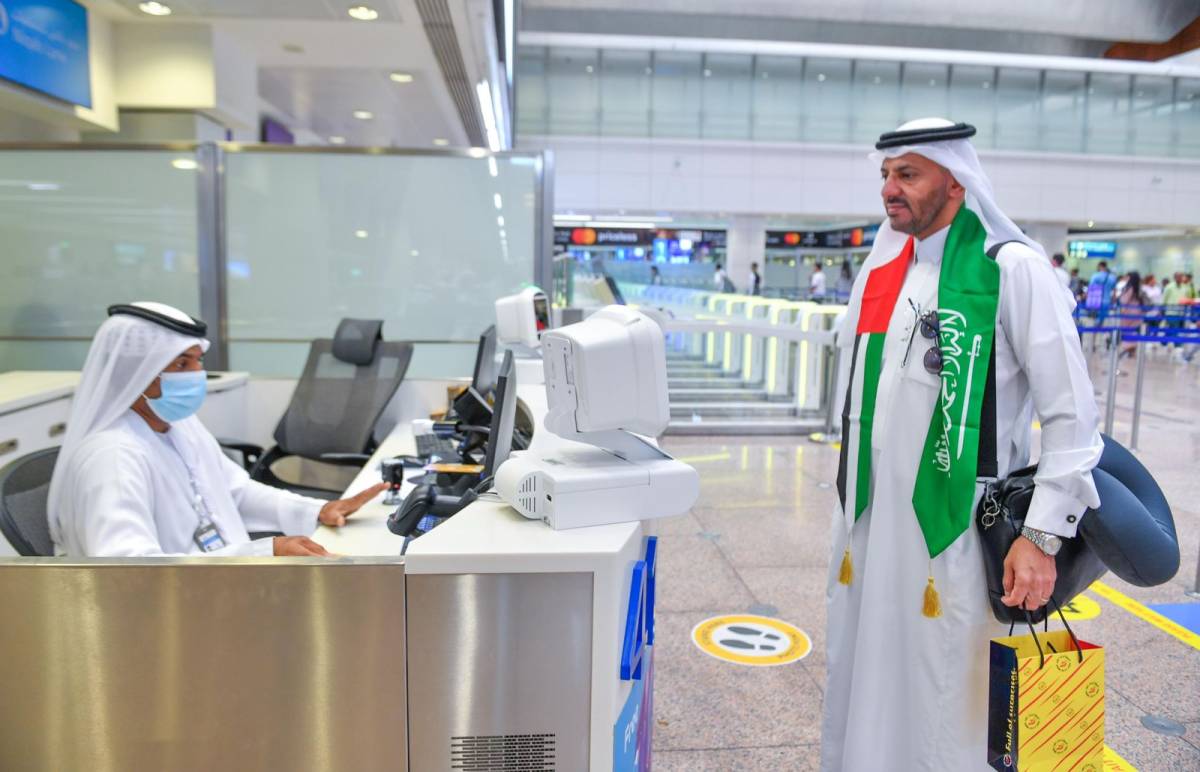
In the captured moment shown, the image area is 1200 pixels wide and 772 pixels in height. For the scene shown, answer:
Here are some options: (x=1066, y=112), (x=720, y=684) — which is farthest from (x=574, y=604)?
(x=1066, y=112)

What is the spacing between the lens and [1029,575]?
5.60 ft

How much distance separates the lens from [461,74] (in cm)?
730

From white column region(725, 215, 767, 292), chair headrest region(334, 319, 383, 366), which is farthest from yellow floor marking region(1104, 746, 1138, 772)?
white column region(725, 215, 767, 292)

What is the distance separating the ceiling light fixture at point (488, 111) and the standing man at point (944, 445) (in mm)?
4828

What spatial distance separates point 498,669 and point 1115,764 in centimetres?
208

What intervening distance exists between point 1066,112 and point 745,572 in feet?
57.4

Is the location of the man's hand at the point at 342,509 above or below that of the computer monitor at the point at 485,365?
below

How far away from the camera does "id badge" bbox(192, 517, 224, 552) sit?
7.18ft

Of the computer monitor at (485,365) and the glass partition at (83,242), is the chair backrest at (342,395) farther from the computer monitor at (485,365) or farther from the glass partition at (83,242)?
the glass partition at (83,242)

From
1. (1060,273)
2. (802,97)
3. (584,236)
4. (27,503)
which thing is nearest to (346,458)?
(27,503)

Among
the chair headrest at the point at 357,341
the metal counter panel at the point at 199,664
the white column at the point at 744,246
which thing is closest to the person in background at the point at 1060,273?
the metal counter panel at the point at 199,664

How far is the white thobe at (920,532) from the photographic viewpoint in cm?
171

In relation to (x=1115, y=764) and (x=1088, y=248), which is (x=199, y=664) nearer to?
(x=1115, y=764)

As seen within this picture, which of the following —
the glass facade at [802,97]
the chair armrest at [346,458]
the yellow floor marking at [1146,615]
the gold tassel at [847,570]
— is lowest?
the yellow floor marking at [1146,615]
